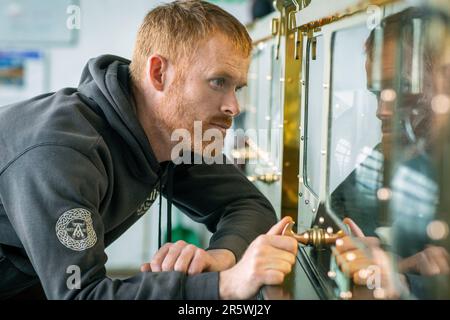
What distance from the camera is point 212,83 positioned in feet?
2.96

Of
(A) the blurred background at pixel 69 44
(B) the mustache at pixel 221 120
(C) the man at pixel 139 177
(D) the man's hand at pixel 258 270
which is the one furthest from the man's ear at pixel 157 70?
(A) the blurred background at pixel 69 44

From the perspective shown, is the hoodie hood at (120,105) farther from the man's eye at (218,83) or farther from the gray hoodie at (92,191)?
the man's eye at (218,83)

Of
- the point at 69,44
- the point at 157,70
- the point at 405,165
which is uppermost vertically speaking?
the point at 69,44

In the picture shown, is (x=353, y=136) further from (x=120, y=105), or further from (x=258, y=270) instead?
(x=120, y=105)

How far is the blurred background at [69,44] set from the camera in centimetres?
186

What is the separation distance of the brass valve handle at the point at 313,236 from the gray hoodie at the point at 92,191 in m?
0.10

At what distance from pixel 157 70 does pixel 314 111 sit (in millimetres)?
249

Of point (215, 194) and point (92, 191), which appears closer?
point (92, 191)

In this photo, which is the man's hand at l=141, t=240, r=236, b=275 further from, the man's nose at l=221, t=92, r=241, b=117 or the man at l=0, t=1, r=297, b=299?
the man's nose at l=221, t=92, r=241, b=117

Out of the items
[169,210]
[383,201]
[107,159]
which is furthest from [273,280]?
[169,210]

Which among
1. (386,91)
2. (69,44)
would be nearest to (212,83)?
(386,91)

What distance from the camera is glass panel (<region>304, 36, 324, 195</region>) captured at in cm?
90

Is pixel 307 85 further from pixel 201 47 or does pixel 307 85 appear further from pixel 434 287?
pixel 434 287
